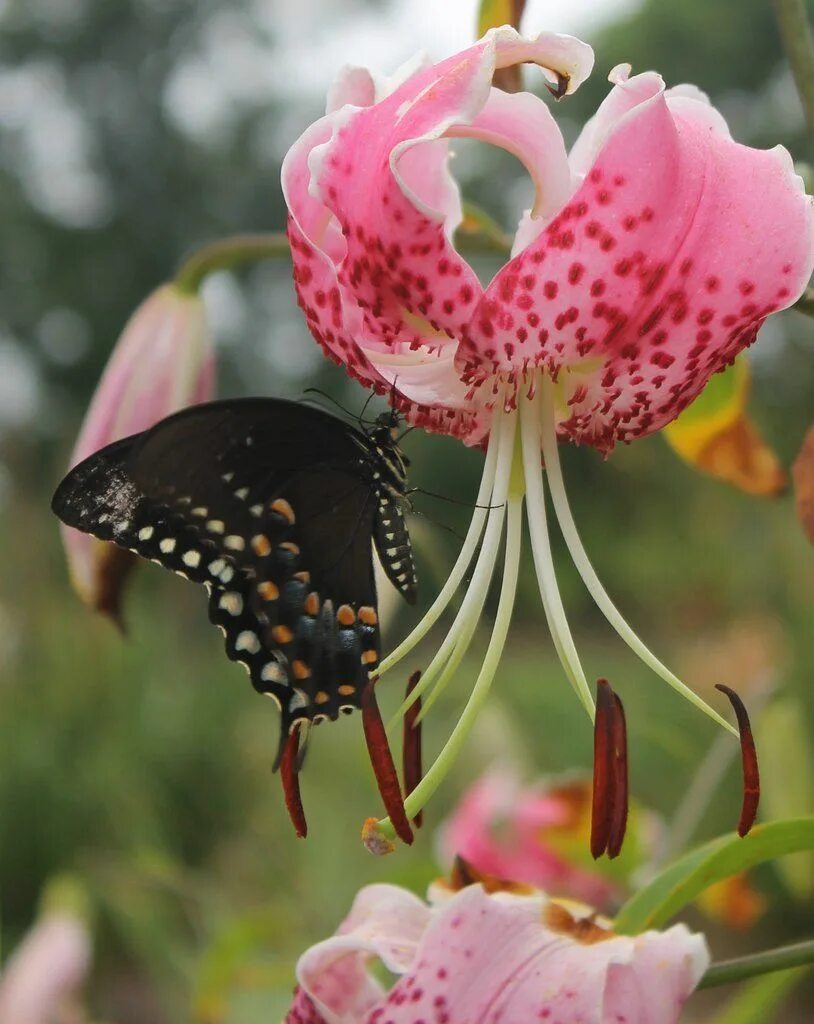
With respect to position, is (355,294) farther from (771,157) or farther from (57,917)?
(57,917)

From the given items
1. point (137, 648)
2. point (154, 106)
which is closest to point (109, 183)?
point (154, 106)

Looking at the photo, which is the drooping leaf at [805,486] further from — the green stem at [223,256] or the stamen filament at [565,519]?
the green stem at [223,256]

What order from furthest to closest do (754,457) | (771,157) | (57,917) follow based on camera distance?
(57,917), (754,457), (771,157)

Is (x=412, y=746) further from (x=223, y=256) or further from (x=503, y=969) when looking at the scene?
(x=223, y=256)

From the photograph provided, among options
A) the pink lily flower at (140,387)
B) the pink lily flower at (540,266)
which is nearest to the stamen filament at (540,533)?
the pink lily flower at (540,266)

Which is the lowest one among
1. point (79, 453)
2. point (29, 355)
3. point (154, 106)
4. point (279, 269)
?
point (29, 355)

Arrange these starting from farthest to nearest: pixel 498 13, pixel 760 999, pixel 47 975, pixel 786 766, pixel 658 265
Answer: pixel 47 975
pixel 786 766
pixel 760 999
pixel 498 13
pixel 658 265

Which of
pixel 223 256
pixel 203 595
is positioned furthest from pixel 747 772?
pixel 203 595
